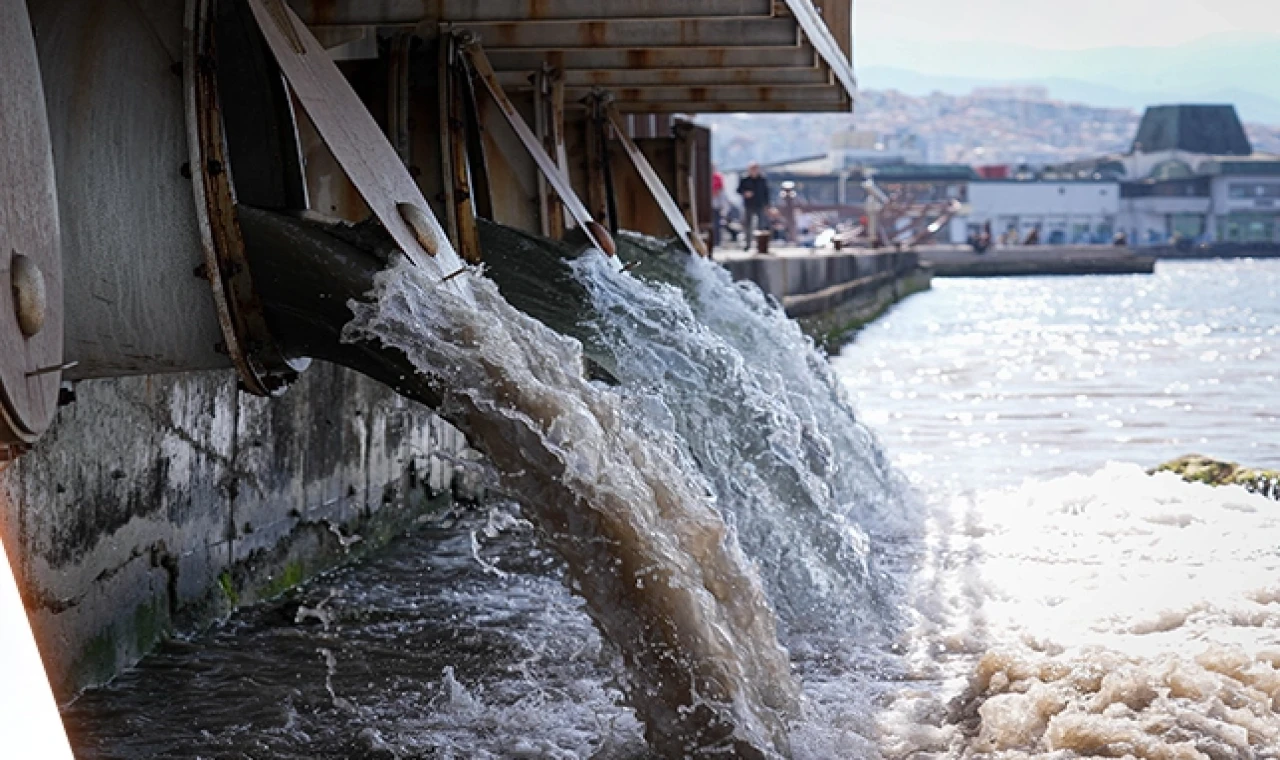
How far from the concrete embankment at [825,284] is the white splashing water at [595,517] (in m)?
14.9

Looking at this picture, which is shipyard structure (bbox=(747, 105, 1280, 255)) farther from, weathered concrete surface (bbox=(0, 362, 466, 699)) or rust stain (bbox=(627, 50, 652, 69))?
weathered concrete surface (bbox=(0, 362, 466, 699))

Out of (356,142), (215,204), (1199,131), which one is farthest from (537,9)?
(1199,131)

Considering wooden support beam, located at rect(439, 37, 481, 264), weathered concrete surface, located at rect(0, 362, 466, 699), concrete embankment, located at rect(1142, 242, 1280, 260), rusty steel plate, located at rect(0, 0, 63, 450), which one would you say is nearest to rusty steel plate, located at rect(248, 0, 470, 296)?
weathered concrete surface, located at rect(0, 362, 466, 699)

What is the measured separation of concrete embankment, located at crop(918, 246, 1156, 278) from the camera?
93.8 m

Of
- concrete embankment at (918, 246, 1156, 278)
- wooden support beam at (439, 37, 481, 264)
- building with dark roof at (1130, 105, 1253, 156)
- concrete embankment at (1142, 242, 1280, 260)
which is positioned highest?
building with dark roof at (1130, 105, 1253, 156)

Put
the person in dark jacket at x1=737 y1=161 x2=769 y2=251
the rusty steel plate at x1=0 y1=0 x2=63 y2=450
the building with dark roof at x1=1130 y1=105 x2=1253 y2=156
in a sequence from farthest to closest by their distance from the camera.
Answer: the building with dark roof at x1=1130 y1=105 x2=1253 y2=156 < the person in dark jacket at x1=737 y1=161 x2=769 y2=251 < the rusty steel plate at x1=0 y1=0 x2=63 y2=450

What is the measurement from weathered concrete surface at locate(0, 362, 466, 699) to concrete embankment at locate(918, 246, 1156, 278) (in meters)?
84.5

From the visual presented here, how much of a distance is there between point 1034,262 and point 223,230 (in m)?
90.8

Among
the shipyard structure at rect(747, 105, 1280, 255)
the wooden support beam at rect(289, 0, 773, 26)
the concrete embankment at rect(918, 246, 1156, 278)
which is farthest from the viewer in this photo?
the shipyard structure at rect(747, 105, 1280, 255)

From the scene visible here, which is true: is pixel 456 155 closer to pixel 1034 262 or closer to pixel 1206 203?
pixel 1034 262

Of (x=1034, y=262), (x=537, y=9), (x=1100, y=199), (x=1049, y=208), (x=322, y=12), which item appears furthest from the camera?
(x=1049, y=208)

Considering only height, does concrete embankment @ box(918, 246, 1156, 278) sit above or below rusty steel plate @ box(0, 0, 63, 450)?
below

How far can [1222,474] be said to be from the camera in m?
13.5

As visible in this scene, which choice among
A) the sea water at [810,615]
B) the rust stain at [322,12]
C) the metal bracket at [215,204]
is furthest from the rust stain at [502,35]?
the metal bracket at [215,204]
